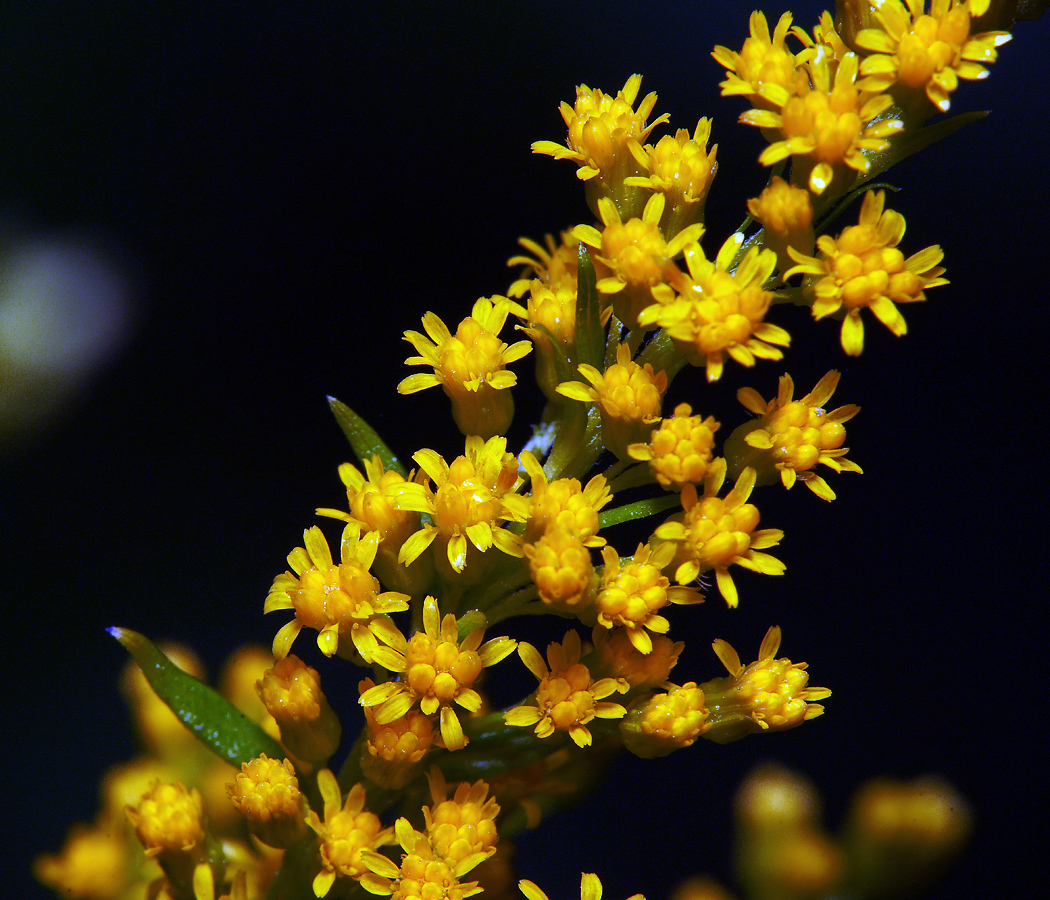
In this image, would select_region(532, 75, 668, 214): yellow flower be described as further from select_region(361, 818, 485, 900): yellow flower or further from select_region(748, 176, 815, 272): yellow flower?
select_region(361, 818, 485, 900): yellow flower

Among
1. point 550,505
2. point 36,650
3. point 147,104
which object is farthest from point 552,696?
point 147,104

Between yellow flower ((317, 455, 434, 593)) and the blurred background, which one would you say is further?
the blurred background

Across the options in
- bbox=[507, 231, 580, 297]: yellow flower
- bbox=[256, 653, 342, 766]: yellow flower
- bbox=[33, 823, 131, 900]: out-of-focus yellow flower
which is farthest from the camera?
bbox=[33, 823, 131, 900]: out-of-focus yellow flower

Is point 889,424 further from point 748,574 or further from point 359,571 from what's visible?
point 359,571

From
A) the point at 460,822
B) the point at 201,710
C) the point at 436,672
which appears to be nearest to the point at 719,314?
the point at 436,672

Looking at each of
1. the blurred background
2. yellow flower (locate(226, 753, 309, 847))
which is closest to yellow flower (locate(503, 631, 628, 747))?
yellow flower (locate(226, 753, 309, 847))

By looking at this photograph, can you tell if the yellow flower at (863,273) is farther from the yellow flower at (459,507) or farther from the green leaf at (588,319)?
the yellow flower at (459,507)
